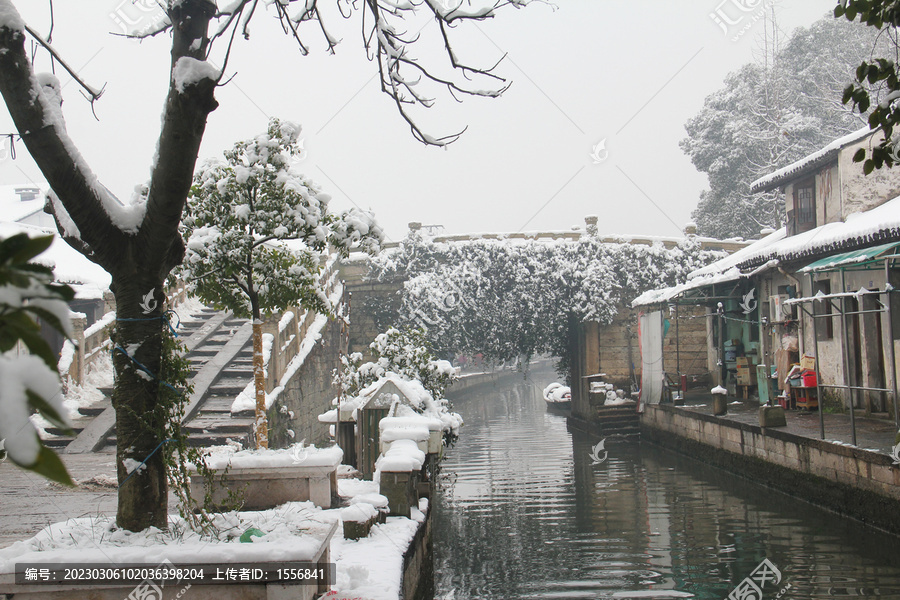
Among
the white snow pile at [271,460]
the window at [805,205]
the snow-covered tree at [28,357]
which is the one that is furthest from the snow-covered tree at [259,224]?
the window at [805,205]

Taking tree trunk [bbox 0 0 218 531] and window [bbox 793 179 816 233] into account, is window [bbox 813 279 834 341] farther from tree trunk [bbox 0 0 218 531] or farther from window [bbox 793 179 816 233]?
tree trunk [bbox 0 0 218 531]

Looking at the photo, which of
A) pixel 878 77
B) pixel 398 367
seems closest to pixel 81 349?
pixel 398 367

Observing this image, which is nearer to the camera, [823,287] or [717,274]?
[823,287]

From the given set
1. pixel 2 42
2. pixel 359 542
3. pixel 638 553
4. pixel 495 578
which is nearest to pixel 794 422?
pixel 638 553

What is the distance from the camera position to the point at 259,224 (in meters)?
7.59

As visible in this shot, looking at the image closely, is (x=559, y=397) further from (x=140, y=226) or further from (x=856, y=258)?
(x=140, y=226)

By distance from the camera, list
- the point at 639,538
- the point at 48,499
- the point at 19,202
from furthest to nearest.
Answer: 1. the point at 19,202
2. the point at 639,538
3. the point at 48,499

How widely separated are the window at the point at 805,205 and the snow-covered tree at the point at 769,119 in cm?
1292

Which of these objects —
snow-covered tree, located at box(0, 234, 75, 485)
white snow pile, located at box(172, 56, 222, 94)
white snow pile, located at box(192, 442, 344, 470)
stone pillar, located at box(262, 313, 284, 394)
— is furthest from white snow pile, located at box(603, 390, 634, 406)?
snow-covered tree, located at box(0, 234, 75, 485)

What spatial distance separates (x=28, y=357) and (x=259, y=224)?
22.3ft

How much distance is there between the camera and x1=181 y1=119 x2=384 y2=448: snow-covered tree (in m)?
7.56

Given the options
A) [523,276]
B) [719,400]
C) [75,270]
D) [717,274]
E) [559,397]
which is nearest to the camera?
[719,400]

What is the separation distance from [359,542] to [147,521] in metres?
2.09

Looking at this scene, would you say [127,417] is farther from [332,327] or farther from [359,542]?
[332,327]
